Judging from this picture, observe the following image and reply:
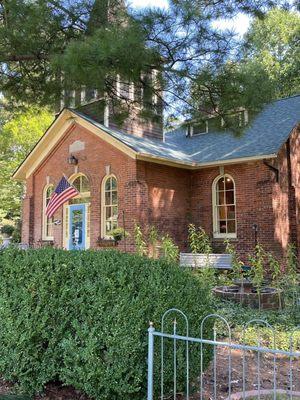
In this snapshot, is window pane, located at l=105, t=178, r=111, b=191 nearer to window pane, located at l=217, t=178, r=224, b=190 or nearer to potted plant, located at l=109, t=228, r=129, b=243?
potted plant, located at l=109, t=228, r=129, b=243

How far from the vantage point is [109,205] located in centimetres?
1443

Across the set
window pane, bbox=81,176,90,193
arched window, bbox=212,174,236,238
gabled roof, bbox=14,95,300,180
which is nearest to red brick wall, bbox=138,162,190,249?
gabled roof, bbox=14,95,300,180

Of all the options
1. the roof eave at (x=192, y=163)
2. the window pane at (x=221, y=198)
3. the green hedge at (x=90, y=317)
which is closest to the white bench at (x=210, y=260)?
the window pane at (x=221, y=198)

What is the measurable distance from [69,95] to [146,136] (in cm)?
858

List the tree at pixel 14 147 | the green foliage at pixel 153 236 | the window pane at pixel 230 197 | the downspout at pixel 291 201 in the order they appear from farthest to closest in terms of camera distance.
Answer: the tree at pixel 14 147, the window pane at pixel 230 197, the downspout at pixel 291 201, the green foliage at pixel 153 236

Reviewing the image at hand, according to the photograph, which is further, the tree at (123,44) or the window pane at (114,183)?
the window pane at (114,183)

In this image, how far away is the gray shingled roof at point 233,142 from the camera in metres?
13.6

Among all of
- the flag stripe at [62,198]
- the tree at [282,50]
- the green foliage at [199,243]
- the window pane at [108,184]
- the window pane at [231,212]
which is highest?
the tree at [282,50]

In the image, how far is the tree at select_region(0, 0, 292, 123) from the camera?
19.0ft

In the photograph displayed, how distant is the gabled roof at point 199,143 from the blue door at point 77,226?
9.30 ft

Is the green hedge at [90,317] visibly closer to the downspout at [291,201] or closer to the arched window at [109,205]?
the arched window at [109,205]

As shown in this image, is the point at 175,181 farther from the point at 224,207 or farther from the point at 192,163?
the point at 224,207

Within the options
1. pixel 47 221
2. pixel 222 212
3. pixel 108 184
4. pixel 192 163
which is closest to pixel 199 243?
pixel 222 212

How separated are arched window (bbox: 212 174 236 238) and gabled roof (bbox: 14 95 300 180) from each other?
2.89 ft
